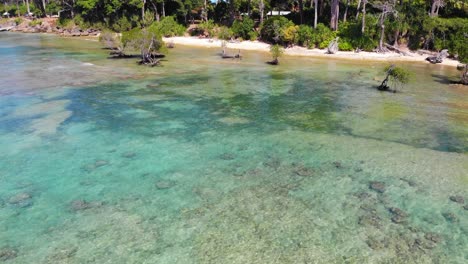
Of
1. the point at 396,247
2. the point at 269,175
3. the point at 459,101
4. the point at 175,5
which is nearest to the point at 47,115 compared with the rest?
the point at 269,175

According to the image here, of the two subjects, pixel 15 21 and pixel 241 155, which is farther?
pixel 15 21

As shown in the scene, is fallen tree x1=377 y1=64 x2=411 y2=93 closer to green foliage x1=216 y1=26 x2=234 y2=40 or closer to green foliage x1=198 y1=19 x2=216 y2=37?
green foliage x1=216 y1=26 x2=234 y2=40

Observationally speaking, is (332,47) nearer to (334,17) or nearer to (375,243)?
(334,17)

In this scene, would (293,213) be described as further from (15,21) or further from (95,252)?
(15,21)

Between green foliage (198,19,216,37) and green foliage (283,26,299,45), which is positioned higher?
green foliage (198,19,216,37)

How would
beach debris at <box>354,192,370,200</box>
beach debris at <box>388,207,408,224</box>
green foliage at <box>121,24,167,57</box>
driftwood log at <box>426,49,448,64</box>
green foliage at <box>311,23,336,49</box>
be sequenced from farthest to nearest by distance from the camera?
1. green foliage at <box>311,23,336,49</box>
2. driftwood log at <box>426,49,448,64</box>
3. green foliage at <box>121,24,167,57</box>
4. beach debris at <box>354,192,370,200</box>
5. beach debris at <box>388,207,408,224</box>

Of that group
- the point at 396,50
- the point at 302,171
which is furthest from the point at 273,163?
the point at 396,50

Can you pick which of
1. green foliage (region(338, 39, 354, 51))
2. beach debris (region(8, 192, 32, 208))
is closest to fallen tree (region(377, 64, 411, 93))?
green foliage (region(338, 39, 354, 51))
